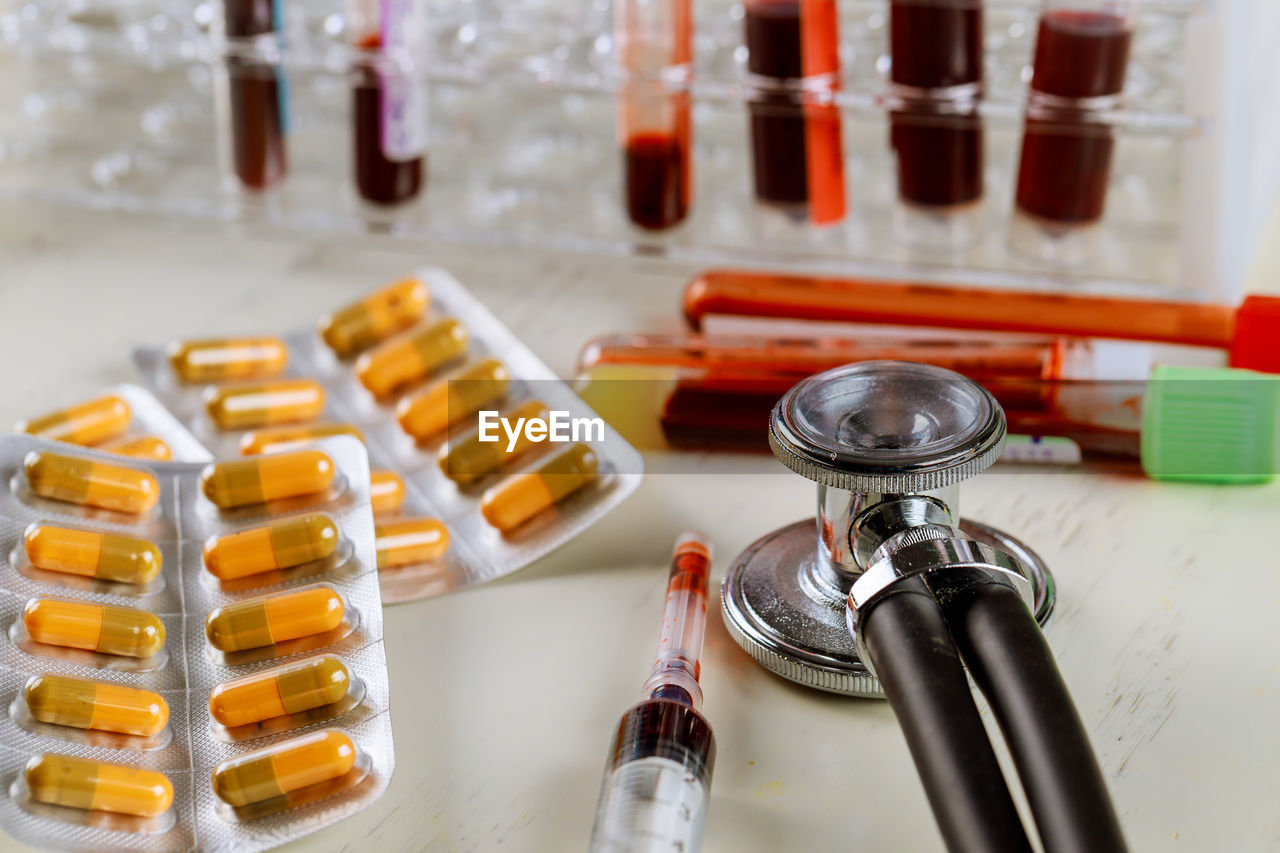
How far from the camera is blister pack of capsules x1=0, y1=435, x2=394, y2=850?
1.46ft

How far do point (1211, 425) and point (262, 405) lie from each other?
454mm

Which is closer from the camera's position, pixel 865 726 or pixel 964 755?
pixel 964 755

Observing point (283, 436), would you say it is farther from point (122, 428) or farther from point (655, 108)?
point (655, 108)

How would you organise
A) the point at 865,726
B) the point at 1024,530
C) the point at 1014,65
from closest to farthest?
the point at 865,726, the point at 1024,530, the point at 1014,65

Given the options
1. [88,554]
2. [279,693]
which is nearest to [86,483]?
[88,554]

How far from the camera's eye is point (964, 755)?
378mm

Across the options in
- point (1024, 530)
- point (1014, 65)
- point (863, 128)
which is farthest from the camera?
point (863, 128)

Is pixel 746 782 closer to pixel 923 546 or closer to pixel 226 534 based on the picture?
pixel 923 546

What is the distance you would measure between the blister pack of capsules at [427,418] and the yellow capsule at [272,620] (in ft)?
0.15

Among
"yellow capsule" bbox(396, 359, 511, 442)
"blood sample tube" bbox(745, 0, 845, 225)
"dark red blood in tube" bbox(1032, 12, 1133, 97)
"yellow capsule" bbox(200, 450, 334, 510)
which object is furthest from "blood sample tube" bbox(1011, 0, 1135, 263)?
"yellow capsule" bbox(200, 450, 334, 510)

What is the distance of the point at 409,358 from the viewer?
2.33ft

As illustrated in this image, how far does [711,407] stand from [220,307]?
1.13 ft

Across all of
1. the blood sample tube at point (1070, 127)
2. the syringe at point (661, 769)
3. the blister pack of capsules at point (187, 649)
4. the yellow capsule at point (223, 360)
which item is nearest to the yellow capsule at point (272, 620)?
the blister pack of capsules at point (187, 649)

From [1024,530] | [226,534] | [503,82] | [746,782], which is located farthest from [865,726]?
[503,82]
